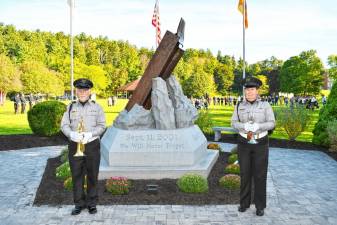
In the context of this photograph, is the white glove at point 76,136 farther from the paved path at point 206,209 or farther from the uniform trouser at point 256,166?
the uniform trouser at point 256,166

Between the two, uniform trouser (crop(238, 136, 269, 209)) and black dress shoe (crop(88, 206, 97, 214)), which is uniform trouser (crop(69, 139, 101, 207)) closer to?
black dress shoe (crop(88, 206, 97, 214))

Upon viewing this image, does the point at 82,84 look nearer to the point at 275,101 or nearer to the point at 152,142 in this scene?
the point at 152,142

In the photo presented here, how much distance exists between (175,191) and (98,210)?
1.88m

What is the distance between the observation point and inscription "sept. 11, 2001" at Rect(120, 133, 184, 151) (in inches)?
394

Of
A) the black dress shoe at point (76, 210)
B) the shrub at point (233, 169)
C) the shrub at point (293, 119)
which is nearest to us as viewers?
Answer: the black dress shoe at point (76, 210)

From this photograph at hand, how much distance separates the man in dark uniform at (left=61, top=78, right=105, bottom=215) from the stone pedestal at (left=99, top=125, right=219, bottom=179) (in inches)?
90.7

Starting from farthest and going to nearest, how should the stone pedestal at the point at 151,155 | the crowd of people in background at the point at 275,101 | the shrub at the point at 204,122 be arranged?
the crowd of people in background at the point at 275,101 < the shrub at the point at 204,122 < the stone pedestal at the point at 151,155

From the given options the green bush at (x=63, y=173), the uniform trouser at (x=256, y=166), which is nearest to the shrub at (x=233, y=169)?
the uniform trouser at (x=256, y=166)

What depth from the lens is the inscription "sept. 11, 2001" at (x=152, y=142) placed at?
32.8 ft

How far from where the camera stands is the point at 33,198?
8594 mm

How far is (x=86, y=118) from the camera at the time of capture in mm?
7281

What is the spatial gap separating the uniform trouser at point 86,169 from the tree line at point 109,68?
148ft

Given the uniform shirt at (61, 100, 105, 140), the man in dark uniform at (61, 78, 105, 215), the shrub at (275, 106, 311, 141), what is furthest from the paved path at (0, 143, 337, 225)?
the shrub at (275, 106, 311, 141)

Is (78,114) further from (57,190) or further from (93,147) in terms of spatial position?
(57,190)
